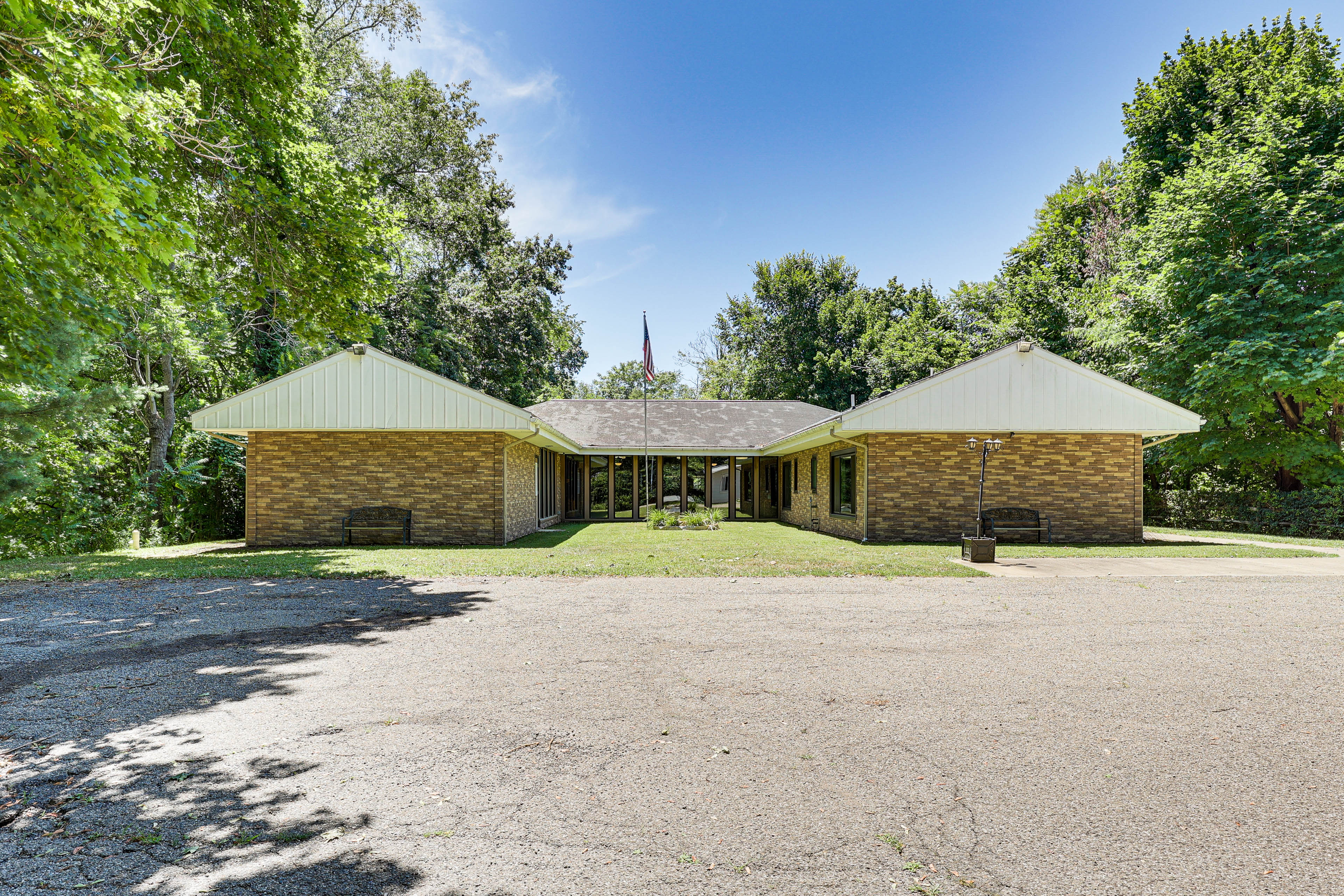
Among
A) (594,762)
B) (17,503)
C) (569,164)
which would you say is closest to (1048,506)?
(594,762)

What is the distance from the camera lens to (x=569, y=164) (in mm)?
19906

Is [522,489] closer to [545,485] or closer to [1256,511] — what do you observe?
[545,485]

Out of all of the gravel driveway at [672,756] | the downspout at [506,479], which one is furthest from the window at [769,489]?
the gravel driveway at [672,756]

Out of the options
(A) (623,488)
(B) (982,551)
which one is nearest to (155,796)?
(B) (982,551)

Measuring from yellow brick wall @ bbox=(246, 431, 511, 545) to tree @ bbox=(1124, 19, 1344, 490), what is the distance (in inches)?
749

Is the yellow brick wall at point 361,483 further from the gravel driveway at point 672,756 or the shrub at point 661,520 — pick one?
the gravel driveway at point 672,756

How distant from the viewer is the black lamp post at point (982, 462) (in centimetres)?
1136

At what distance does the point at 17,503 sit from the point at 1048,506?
2511cm

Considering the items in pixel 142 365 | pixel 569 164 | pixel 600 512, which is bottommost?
pixel 600 512

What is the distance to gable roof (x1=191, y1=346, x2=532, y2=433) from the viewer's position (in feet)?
43.1

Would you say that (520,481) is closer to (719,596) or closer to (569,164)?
(719,596)

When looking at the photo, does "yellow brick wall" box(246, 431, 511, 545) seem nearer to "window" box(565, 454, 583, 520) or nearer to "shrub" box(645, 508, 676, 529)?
"shrub" box(645, 508, 676, 529)

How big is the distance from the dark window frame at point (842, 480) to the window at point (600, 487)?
11664 mm

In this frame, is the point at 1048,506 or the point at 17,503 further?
the point at 17,503
